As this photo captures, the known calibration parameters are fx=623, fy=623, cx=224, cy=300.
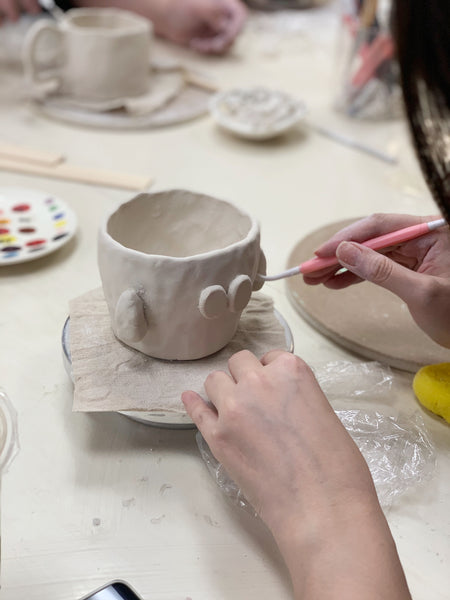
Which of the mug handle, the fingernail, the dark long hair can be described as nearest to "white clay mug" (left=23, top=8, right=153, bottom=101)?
the mug handle

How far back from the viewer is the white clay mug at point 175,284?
548 mm

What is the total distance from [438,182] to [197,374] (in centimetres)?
29

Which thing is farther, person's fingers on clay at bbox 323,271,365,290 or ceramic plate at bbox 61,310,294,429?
person's fingers on clay at bbox 323,271,365,290

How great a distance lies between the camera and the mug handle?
114cm

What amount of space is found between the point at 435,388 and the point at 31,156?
0.77 m

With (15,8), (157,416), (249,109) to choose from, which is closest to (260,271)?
(157,416)

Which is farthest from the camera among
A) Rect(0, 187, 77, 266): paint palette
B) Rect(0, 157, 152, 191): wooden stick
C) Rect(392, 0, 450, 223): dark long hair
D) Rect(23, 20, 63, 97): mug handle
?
Rect(23, 20, 63, 97): mug handle

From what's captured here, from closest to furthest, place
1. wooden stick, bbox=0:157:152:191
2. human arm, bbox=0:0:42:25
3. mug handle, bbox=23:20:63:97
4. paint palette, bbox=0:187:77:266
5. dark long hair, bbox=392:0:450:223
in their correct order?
dark long hair, bbox=392:0:450:223
paint palette, bbox=0:187:77:266
wooden stick, bbox=0:157:152:191
mug handle, bbox=23:20:63:97
human arm, bbox=0:0:42:25

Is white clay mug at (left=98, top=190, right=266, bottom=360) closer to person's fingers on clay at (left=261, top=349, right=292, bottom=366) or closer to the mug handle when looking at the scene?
person's fingers on clay at (left=261, top=349, right=292, bottom=366)

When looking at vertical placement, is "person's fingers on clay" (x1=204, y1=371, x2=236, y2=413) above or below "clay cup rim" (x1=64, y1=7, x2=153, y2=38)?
below

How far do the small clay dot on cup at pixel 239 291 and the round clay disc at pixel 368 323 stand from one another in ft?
0.60

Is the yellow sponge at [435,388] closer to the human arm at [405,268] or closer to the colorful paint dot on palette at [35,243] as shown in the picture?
the human arm at [405,268]

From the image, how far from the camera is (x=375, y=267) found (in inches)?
23.9

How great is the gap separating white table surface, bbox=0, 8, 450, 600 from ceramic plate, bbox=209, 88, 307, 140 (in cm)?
13
